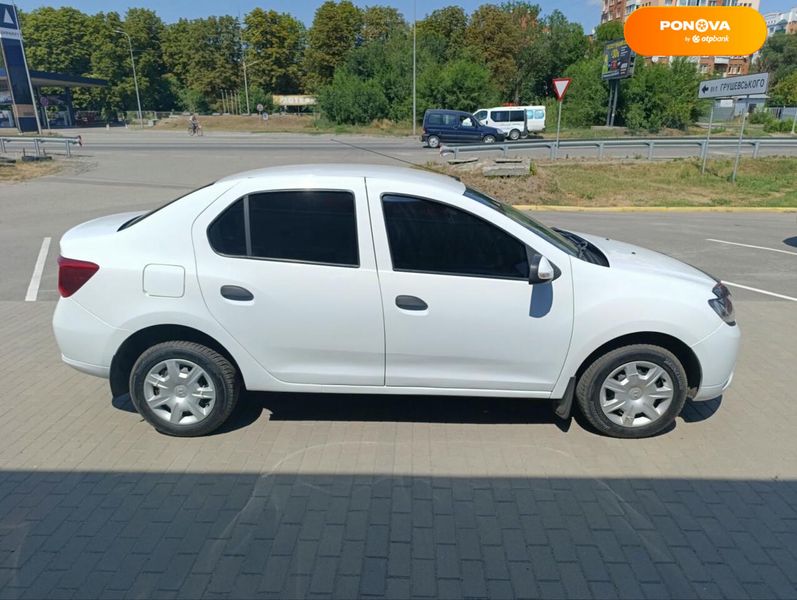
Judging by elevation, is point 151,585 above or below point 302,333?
below

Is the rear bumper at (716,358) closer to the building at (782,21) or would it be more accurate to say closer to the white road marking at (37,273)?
the white road marking at (37,273)

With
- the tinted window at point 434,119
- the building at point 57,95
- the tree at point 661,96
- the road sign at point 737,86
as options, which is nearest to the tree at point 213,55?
the building at point 57,95

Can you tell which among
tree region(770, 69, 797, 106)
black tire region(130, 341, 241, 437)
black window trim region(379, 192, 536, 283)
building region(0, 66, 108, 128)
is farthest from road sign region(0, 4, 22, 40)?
tree region(770, 69, 797, 106)

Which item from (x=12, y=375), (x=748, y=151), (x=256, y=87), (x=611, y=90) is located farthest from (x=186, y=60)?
(x=12, y=375)

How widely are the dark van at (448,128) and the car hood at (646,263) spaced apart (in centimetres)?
2795

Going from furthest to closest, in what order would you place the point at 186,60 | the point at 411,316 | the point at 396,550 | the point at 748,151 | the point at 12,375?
the point at 186,60, the point at 748,151, the point at 12,375, the point at 411,316, the point at 396,550

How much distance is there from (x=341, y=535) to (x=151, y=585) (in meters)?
0.90

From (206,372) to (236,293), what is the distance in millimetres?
580

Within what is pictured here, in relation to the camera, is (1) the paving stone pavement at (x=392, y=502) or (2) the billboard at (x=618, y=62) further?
(2) the billboard at (x=618, y=62)

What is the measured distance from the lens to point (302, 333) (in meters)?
3.48

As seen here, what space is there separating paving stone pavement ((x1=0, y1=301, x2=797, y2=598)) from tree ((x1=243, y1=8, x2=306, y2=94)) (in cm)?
8611

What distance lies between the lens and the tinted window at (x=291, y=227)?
347 cm

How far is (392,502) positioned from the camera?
3080mm

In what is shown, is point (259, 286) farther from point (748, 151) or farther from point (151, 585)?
point (748, 151)
